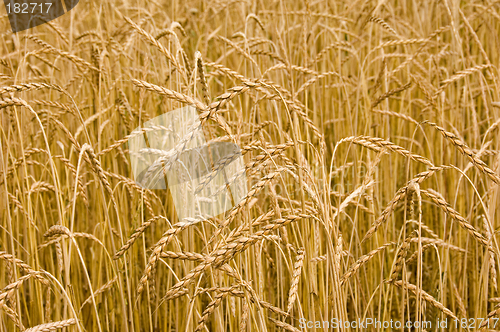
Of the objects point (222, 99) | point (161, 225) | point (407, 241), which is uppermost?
point (222, 99)

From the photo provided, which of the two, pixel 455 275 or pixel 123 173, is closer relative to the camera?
pixel 455 275

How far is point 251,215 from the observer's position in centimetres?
102

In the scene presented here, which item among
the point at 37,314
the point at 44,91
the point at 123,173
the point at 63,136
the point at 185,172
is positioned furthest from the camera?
the point at 44,91

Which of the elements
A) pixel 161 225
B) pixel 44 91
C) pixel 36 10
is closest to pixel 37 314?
pixel 161 225

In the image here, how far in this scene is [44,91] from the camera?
81.1 inches

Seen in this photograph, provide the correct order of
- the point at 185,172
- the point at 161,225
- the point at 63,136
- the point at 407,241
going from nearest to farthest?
the point at 407,241 < the point at 185,172 < the point at 161,225 < the point at 63,136

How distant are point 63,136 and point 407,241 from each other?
1455mm

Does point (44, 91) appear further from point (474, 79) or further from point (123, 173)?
point (474, 79)

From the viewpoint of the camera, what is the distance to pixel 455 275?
4.50 ft

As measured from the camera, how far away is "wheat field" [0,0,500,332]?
2.33 feet

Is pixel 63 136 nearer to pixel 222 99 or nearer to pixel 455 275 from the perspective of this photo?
pixel 222 99

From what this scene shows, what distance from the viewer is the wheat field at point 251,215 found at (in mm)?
711

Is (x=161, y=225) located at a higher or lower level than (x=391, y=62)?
lower

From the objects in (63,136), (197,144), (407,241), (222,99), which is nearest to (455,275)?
(407,241)
